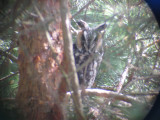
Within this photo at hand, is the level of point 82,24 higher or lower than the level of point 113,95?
higher

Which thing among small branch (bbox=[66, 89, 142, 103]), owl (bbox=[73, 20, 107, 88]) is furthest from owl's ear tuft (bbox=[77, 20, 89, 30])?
small branch (bbox=[66, 89, 142, 103])

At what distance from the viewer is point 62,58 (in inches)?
38.0

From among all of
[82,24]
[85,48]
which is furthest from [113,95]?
[82,24]

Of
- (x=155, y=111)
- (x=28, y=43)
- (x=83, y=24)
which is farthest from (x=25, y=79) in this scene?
(x=83, y=24)

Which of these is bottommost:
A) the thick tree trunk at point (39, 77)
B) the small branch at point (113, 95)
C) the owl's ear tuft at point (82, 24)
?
the small branch at point (113, 95)

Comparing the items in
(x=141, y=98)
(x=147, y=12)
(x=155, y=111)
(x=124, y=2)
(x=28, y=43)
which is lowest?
(x=155, y=111)

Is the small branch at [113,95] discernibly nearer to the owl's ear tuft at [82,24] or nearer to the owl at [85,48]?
the owl at [85,48]

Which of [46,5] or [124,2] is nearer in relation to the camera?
[46,5]

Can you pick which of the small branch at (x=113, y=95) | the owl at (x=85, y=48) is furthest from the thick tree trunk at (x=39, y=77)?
the owl at (x=85, y=48)

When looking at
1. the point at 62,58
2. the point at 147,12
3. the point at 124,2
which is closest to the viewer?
the point at 62,58

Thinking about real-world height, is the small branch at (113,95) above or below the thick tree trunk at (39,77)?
below

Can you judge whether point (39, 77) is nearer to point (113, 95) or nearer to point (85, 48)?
point (113, 95)

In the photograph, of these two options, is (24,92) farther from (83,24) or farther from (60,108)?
(83,24)

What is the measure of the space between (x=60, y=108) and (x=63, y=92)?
0.36 feet
